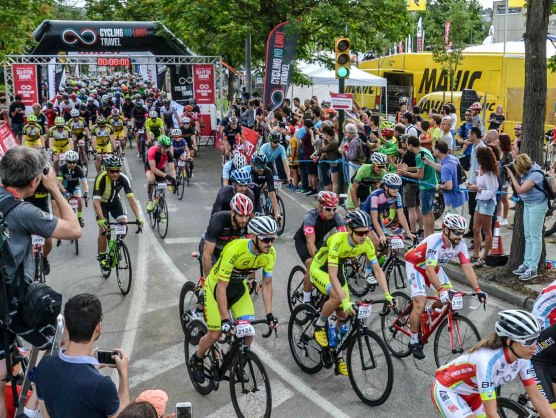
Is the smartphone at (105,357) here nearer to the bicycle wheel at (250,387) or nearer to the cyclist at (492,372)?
the bicycle wheel at (250,387)

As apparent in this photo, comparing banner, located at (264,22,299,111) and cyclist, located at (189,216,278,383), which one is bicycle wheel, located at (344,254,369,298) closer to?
cyclist, located at (189,216,278,383)

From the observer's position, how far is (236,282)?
6.80 metres

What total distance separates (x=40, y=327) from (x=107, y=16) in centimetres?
6230

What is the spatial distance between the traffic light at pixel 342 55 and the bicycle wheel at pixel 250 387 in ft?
33.2

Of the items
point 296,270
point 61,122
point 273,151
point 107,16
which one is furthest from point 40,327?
point 107,16

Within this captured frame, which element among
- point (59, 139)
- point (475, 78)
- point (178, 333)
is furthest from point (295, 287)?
point (475, 78)

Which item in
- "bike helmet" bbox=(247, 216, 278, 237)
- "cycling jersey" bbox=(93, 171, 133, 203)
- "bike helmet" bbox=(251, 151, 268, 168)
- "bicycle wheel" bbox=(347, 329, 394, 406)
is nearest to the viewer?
"bike helmet" bbox=(247, 216, 278, 237)

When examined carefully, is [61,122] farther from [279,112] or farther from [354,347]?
[354,347]

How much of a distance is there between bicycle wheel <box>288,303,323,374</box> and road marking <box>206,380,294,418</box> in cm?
46

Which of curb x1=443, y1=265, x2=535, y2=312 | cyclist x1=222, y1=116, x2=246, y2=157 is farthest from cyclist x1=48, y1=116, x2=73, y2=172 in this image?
curb x1=443, y1=265, x2=535, y2=312

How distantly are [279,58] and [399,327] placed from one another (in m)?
16.4

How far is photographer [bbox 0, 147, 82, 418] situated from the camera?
4.56 meters

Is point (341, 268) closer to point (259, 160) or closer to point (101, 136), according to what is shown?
point (259, 160)

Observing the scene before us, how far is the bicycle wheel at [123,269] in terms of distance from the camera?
35.0 feet
